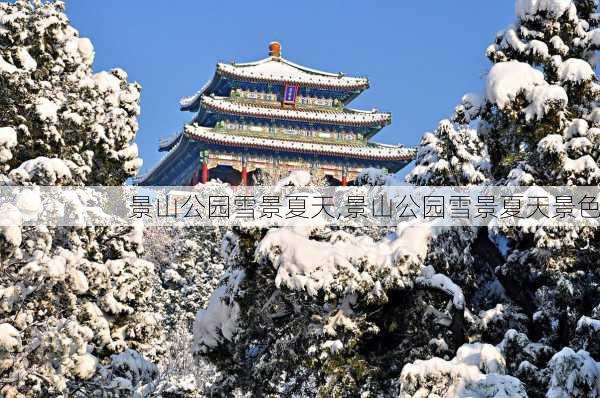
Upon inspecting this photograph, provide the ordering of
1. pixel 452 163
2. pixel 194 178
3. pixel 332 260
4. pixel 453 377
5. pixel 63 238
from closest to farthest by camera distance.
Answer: pixel 453 377
pixel 332 260
pixel 63 238
pixel 452 163
pixel 194 178

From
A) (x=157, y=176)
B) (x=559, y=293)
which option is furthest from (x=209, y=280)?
(x=157, y=176)

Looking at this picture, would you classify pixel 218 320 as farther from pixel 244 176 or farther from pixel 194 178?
pixel 194 178

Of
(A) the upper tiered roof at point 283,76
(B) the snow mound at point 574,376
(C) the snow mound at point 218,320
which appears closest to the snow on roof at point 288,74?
(A) the upper tiered roof at point 283,76

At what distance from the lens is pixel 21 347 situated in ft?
42.6

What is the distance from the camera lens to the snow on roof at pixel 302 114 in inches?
2424

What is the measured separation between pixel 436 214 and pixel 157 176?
5491 cm

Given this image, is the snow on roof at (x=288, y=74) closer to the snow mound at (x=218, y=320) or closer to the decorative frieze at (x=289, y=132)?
the decorative frieze at (x=289, y=132)

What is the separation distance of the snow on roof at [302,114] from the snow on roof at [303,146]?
5.13 feet

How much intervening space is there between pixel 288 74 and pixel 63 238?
50681 millimetres

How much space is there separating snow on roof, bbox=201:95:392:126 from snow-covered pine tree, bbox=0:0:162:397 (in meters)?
43.3

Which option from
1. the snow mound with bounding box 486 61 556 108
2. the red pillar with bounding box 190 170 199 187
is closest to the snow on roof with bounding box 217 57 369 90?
the red pillar with bounding box 190 170 199 187

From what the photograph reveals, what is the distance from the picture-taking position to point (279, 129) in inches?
2488

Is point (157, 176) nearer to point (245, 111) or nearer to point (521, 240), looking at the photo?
point (245, 111)

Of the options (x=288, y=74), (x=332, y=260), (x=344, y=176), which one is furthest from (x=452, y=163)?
(x=288, y=74)
